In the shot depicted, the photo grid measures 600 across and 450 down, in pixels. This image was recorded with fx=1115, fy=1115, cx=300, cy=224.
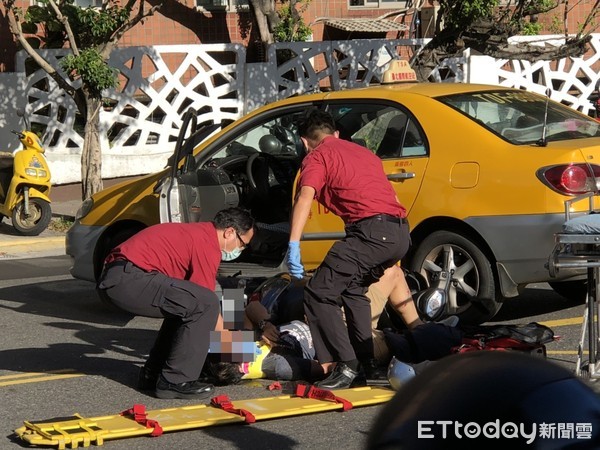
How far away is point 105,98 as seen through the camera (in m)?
16.4

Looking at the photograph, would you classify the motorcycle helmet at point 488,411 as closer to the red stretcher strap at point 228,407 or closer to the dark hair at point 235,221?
the red stretcher strap at point 228,407

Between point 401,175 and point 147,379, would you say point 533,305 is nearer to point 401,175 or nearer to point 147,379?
point 401,175

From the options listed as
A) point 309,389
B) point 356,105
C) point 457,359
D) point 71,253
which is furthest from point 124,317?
point 457,359

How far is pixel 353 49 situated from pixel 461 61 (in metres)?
1.80

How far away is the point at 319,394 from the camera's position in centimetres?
620

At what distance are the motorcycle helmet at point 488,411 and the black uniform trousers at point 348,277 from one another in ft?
13.5

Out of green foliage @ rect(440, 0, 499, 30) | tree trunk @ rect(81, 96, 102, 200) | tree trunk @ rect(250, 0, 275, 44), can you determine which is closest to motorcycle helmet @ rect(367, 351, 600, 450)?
tree trunk @ rect(81, 96, 102, 200)

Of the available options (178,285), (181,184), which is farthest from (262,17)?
(178,285)

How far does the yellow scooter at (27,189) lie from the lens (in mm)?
13812

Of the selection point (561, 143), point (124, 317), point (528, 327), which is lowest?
point (124, 317)

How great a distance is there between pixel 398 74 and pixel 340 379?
3.40 meters

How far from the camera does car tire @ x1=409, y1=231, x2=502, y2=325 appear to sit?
7.59 m

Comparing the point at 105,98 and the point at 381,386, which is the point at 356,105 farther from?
the point at 105,98

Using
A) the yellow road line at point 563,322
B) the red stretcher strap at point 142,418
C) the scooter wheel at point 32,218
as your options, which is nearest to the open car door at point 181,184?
the red stretcher strap at point 142,418
